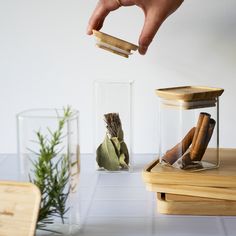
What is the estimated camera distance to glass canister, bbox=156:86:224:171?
3.38ft

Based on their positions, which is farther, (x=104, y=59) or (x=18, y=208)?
(x=104, y=59)

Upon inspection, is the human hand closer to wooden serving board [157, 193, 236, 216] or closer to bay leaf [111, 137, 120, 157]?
bay leaf [111, 137, 120, 157]

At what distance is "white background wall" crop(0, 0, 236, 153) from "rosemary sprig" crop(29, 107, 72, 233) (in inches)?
20.5

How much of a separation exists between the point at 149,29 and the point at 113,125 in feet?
0.76

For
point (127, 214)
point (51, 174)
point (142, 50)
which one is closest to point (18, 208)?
point (51, 174)

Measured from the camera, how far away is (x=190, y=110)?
107 centimetres

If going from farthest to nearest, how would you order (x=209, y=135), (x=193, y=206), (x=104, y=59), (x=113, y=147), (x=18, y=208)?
(x=104, y=59) < (x=113, y=147) < (x=209, y=135) < (x=193, y=206) < (x=18, y=208)

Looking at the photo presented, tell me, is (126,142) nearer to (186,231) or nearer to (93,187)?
(93,187)

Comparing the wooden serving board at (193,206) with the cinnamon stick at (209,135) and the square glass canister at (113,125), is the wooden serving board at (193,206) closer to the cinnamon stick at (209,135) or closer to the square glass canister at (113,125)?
the cinnamon stick at (209,135)

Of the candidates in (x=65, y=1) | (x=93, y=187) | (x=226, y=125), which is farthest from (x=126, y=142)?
(x=65, y=1)

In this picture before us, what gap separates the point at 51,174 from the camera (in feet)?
2.80

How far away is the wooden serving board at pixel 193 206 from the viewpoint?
0.96m

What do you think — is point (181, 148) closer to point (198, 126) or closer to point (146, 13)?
point (198, 126)

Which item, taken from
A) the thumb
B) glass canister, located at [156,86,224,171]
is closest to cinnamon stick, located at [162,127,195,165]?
glass canister, located at [156,86,224,171]
